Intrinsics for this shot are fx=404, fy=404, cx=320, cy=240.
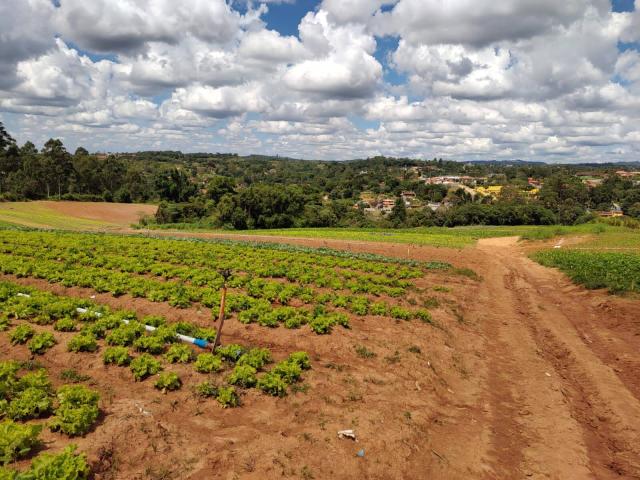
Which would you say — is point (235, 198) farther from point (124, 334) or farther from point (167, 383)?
point (167, 383)

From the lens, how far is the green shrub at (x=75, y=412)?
257 inches

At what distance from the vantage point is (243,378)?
8867 mm

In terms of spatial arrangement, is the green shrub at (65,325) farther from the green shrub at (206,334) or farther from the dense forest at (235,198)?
the dense forest at (235,198)

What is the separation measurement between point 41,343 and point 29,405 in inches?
144

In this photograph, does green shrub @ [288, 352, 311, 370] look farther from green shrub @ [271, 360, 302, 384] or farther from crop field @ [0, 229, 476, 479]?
green shrub @ [271, 360, 302, 384]

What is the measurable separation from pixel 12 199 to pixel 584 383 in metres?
92.9

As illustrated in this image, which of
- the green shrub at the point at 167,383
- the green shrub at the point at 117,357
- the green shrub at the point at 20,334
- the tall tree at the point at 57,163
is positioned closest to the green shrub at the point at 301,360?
the green shrub at the point at 167,383

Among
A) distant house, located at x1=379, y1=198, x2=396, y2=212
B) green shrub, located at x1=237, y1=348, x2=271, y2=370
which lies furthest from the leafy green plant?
distant house, located at x1=379, y1=198, x2=396, y2=212

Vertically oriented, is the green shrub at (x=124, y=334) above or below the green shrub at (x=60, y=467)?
below

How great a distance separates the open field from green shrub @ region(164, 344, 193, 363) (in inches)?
2149

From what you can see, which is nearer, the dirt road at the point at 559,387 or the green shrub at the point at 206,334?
the dirt road at the point at 559,387

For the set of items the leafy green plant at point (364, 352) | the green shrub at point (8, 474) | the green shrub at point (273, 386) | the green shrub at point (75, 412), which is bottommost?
the leafy green plant at point (364, 352)

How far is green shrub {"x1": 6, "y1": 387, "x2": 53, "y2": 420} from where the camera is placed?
687 centimetres

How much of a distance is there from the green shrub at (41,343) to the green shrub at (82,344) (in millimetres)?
591
